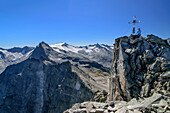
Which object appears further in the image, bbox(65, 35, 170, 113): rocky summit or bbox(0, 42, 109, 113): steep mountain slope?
bbox(0, 42, 109, 113): steep mountain slope

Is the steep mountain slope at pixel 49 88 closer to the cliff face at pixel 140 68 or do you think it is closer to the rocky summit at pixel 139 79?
the cliff face at pixel 140 68

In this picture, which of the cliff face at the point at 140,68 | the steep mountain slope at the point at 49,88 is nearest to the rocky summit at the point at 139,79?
the cliff face at the point at 140,68

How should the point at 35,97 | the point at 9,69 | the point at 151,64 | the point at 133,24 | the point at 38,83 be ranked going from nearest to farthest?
the point at 151,64 < the point at 133,24 < the point at 35,97 < the point at 38,83 < the point at 9,69

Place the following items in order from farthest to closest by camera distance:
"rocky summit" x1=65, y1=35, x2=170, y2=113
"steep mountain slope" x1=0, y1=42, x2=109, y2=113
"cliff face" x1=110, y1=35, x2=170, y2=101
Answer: "steep mountain slope" x1=0, y1=42, x2=109, y2=113
"cliff face" x1=110, y1=35, x2=170, y2=101
"rocky summit" x1=65, y1=35, x2=170, y2=113

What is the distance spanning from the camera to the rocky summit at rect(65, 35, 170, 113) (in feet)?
52.7

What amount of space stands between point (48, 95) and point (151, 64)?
3515 inches

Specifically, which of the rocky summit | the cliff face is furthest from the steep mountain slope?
the rocky summit

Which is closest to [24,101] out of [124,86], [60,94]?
[60,94]

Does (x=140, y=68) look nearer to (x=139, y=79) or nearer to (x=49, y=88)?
(x=139, y=79)

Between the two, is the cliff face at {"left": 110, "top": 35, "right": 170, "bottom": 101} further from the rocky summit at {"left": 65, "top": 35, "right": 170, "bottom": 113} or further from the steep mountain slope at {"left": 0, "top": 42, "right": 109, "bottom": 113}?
the steep mountain slope at {"left": 0, "top": 42, "right": 109, "bottom": 113}

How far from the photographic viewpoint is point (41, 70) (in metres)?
116

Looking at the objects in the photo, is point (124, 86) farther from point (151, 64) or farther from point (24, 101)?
point (24, 101)

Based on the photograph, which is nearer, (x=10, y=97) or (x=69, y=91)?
(x=69, y=91)

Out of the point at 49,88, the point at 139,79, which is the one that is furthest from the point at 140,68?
the point at 49,88
